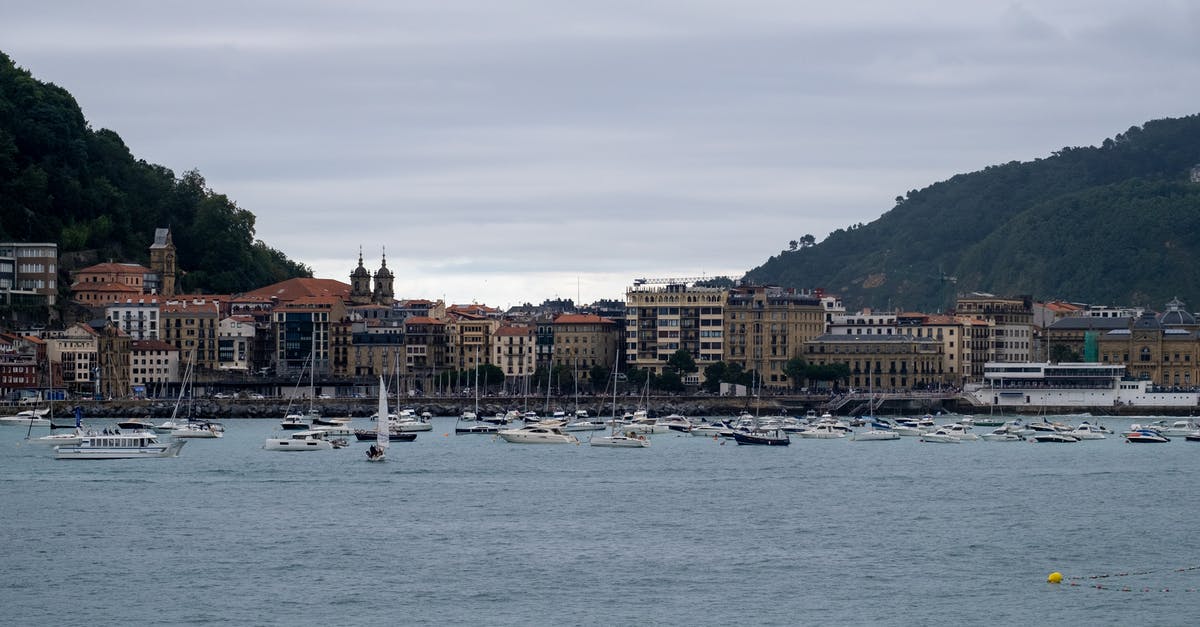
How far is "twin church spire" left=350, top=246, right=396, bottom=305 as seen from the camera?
140 meters

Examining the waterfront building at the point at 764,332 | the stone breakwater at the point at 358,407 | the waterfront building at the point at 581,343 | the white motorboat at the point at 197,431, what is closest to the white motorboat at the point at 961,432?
the stone breakwater at the point at 358,407

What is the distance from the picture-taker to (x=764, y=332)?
126688 mm

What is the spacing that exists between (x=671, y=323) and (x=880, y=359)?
12445mm

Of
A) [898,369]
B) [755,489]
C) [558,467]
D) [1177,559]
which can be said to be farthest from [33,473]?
[898,369]

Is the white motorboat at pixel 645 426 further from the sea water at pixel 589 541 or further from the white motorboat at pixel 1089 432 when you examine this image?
the white motorboat at pixel 1089 432

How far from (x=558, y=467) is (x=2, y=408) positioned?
42196 mm

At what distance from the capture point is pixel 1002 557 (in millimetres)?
45750

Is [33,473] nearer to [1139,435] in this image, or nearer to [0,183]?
[1139,435]

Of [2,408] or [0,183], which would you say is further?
[0,183]

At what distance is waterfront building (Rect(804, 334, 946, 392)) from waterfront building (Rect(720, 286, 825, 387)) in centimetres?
124

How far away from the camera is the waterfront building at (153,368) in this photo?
11644 centimetres

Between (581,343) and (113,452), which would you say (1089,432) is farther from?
(581,343)

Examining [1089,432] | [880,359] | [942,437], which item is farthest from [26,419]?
[880,359]

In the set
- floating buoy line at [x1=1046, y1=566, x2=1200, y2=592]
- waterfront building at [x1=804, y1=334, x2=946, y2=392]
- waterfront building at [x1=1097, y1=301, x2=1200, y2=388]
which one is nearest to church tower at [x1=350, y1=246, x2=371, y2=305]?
waterfront building at [x1=804, y1=334, x2=946, y2=392]
